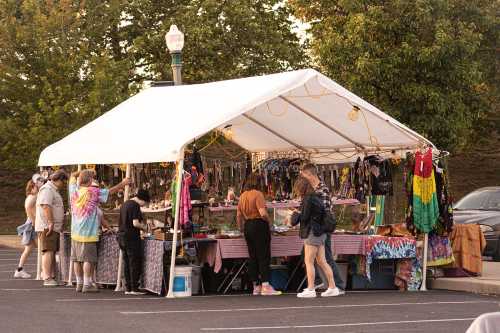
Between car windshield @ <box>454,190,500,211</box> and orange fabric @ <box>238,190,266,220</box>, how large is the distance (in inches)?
332

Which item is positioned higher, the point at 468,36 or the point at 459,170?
the point at 468,36

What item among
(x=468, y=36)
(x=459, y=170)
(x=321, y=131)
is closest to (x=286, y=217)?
(x=321, y=131)

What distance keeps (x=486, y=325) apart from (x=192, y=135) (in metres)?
11.4

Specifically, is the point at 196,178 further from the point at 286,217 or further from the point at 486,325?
the point at 486,325

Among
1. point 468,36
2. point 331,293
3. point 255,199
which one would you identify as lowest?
point 331,293

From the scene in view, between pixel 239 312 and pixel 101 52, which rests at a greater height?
pixel 101 52

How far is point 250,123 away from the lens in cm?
2289

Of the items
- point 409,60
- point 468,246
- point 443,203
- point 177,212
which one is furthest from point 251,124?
point 409,60

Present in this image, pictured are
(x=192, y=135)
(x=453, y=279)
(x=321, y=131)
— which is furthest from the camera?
(x=321, y=131)

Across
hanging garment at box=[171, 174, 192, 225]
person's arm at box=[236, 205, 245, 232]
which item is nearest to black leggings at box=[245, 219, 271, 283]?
person's arm at box=[236, 205, 245, 232]

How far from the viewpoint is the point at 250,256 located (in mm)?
18203

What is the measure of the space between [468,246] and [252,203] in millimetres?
4191

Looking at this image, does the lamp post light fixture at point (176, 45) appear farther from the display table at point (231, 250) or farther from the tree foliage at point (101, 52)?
the tree foliage at point (101, 52)

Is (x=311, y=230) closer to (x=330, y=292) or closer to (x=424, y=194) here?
(x=330, y=292)
